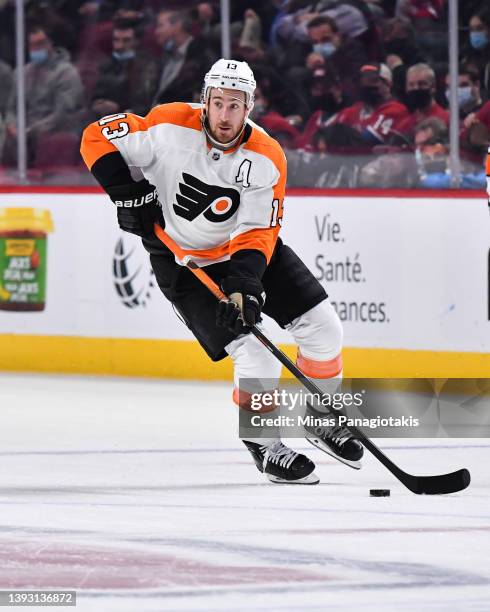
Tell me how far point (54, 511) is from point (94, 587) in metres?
1.03

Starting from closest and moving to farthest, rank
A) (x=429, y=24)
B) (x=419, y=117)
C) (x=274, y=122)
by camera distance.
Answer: (x=429, y=24) → (x=419, y=117) → (x=274, y=122)

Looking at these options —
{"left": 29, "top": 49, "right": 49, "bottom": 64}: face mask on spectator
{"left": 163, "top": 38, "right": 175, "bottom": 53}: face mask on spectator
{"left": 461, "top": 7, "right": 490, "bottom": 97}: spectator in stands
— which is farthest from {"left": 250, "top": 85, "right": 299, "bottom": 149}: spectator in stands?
{"left": 29, "top": 49, "right": 49, "bottom": 64}: face mask on spectator

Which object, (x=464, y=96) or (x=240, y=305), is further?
(x=464, y=96)

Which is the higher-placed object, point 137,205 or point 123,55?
point 123,55

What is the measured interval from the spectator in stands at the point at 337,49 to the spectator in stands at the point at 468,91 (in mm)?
450

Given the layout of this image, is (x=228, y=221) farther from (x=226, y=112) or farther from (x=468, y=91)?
(x=468, y=91)

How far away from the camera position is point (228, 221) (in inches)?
194

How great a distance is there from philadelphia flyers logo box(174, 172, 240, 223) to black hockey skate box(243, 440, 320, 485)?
0.70 metres

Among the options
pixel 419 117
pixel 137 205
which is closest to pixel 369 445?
pixel 137 205

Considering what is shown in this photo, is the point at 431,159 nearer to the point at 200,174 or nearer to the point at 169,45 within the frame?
the point at 169,45

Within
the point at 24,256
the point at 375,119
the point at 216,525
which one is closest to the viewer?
the point at 216,525

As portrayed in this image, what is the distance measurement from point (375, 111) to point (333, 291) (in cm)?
80

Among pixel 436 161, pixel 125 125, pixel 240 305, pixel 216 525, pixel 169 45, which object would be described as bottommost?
pixel 216 525

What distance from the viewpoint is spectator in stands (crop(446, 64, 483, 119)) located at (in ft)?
22.5
